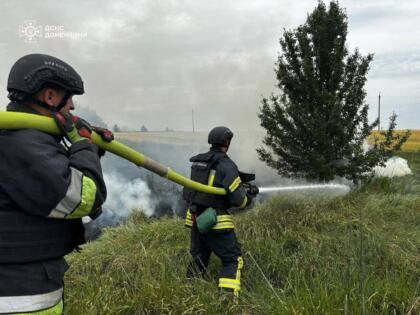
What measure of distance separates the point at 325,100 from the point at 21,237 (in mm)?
5776

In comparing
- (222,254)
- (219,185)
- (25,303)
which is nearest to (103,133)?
(25,303)

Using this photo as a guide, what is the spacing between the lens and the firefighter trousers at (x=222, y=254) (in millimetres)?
3633

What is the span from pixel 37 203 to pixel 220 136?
244cm

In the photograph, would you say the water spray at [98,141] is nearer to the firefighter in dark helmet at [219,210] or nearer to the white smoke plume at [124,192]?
the firefighter in dark helmet at [219,210]

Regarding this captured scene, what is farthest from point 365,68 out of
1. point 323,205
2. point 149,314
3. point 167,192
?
point 167,192

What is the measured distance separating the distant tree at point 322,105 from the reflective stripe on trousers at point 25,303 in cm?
553

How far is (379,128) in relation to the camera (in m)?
7.31

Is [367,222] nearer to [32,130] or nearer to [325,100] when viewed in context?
[325,100]

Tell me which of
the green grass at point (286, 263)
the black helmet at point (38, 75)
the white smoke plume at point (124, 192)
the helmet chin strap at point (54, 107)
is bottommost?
the white smoke plume at point (124, 192)

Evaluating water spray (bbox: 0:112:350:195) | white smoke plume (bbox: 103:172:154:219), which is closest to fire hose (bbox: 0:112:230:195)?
water spray (bbox: 0:112:350:195)

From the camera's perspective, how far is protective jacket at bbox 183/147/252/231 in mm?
3738

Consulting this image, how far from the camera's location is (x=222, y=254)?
380 cm

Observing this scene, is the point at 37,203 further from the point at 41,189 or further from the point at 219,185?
the point at 219,185

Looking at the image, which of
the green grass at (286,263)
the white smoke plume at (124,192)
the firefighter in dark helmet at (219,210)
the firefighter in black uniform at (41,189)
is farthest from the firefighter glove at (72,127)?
the white smoke plume at (124,192)
